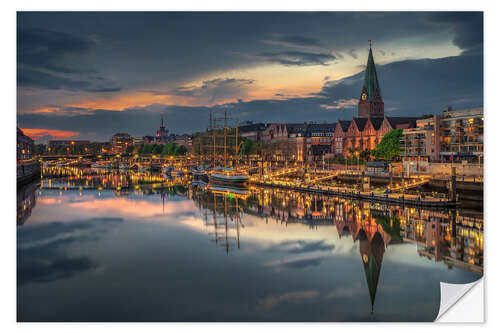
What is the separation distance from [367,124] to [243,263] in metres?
70.4

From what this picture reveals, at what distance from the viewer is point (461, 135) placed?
40656mm

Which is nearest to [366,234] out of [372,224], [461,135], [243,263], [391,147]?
[372,224]

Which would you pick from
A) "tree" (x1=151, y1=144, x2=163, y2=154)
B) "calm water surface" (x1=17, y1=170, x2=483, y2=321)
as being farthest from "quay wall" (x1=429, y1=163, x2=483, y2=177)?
"tree" (x1=151, y1=144, x2=163, y2=154)

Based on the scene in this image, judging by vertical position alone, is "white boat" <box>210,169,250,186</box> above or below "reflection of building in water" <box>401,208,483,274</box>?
above

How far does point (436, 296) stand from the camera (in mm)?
13391

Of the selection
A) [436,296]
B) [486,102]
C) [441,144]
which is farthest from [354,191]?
[486,102]

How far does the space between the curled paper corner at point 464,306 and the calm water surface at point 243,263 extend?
89cm

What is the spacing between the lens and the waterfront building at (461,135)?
124ft

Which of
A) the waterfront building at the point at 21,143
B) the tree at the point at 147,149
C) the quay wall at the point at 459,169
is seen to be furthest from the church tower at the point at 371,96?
the tree at the point at 147,149

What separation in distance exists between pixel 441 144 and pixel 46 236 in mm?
40010

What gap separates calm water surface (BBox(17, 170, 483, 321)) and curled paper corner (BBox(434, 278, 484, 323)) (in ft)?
2.92

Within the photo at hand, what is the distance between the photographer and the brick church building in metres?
76.1

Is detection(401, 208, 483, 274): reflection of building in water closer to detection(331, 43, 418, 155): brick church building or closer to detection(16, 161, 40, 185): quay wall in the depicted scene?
detection(16, 161, 40, 185): quay wall

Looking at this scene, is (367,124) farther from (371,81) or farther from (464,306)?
(464,306)
